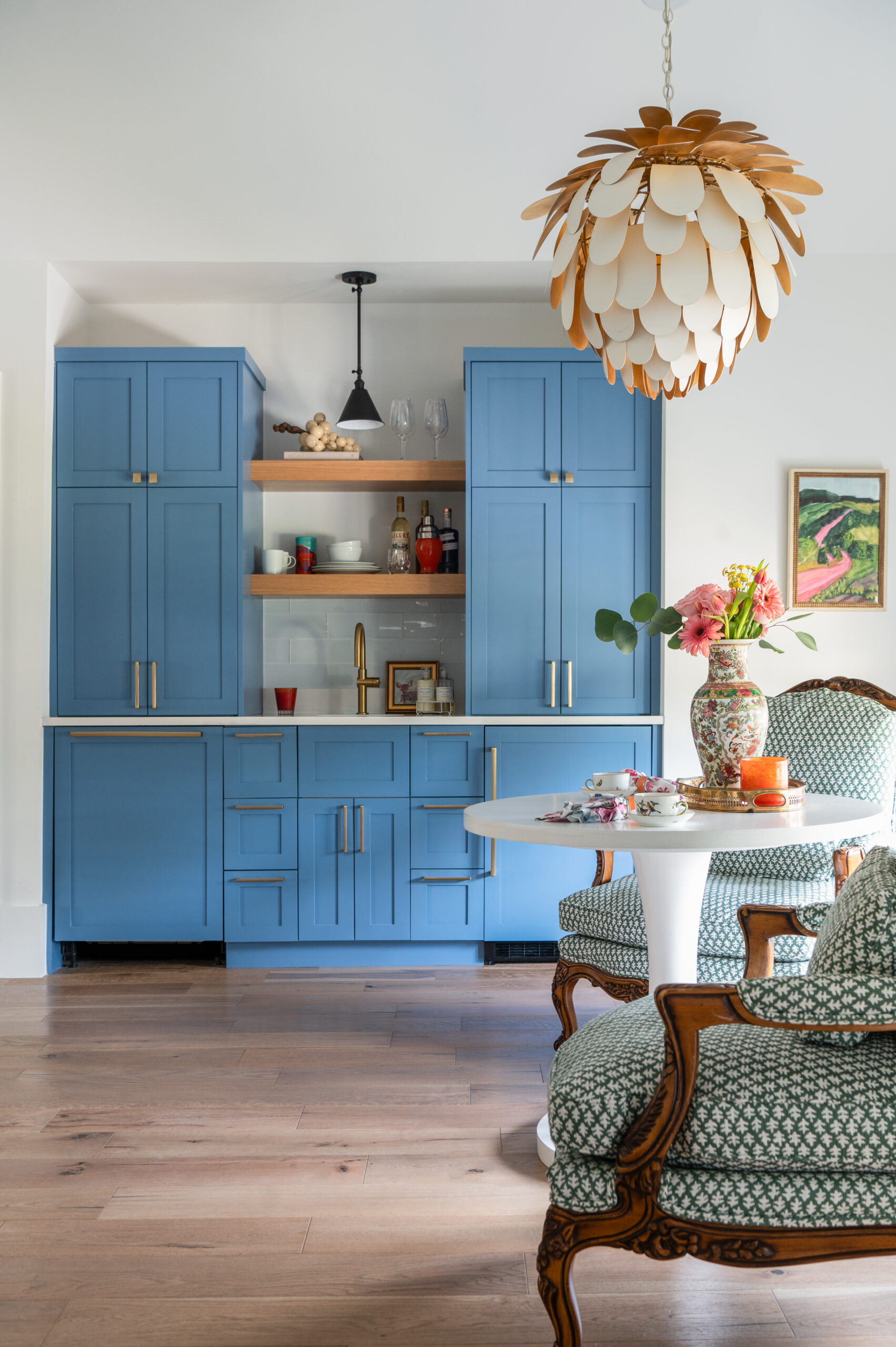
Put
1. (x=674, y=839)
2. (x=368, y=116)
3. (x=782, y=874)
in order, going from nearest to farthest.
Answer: (x=674, y=839), (x=782, y=874), (x=368, y=116)

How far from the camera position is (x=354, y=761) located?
3.75m

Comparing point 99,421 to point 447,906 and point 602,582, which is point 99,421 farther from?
point 447,906

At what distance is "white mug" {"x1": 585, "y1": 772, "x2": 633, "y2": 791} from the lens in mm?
2490

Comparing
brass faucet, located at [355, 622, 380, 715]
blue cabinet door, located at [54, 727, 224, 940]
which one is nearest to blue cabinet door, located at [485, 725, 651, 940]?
brass faucet, located at [355, 622, 380, 715]

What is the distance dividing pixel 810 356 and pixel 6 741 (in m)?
3.53

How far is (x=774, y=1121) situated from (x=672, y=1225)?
0.20m

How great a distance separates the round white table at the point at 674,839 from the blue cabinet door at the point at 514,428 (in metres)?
1.79

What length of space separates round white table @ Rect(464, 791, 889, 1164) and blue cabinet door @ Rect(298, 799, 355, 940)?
4.80 ft

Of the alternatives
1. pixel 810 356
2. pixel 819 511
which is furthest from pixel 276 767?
pixel 810 356

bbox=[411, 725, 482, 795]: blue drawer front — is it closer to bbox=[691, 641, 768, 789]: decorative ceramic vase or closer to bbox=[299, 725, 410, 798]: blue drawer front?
bbox=[299, 725, 410, 798]: blue drawer front

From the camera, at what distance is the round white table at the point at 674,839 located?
1.92 meters

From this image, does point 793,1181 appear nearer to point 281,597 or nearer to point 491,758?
point 491,758

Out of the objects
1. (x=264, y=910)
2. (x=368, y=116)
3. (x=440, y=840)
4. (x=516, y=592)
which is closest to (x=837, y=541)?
(x=516, y=592)

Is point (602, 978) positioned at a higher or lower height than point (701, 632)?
lower
